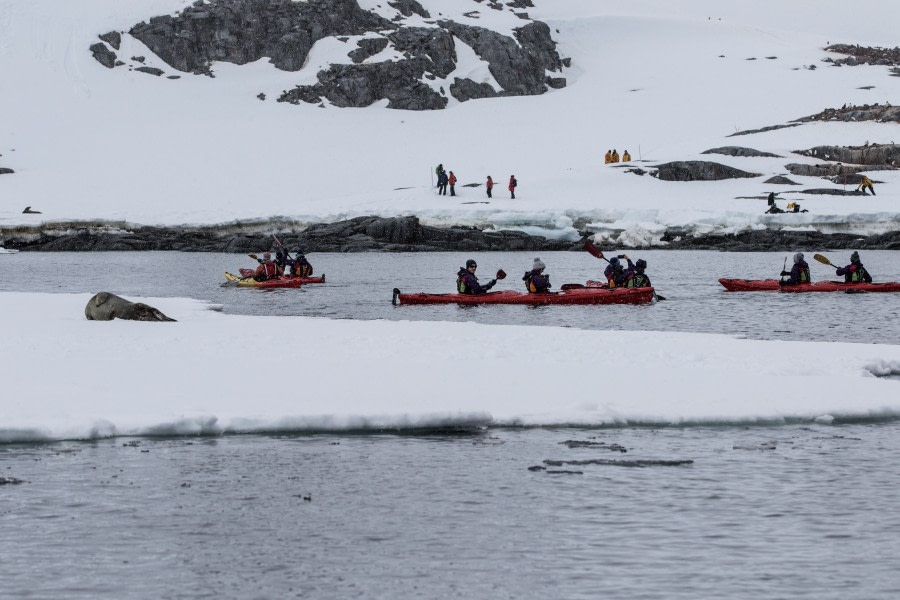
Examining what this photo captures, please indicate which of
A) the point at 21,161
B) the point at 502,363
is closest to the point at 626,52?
the point at 21,161

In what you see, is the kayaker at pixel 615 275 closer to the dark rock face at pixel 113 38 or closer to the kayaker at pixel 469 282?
the kayaker at pixel 469 282

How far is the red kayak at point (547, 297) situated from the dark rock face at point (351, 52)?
221ft

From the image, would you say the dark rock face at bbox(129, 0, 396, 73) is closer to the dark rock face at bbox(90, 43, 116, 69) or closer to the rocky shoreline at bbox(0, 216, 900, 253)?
the dark rock face at bbox(90, 43, 116, 69)

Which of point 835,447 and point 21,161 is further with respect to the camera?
point 21,161

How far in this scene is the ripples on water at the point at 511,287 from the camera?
28000 mm

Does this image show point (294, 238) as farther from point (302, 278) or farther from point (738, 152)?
point (738, 152)

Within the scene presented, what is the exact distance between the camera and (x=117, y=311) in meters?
24.3

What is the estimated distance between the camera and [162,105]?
96.2 meters

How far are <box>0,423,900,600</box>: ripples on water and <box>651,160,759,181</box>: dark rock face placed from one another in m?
57.3

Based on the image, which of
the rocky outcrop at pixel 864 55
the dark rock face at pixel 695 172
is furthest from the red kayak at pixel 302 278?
the rocky outcrop at pixel 864 55

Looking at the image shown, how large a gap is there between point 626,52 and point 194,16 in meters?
39.5

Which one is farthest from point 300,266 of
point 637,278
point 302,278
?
point 637,278

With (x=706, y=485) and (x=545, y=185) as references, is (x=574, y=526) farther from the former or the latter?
(x=545, y=185)

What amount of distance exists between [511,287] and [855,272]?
11.1 meters
